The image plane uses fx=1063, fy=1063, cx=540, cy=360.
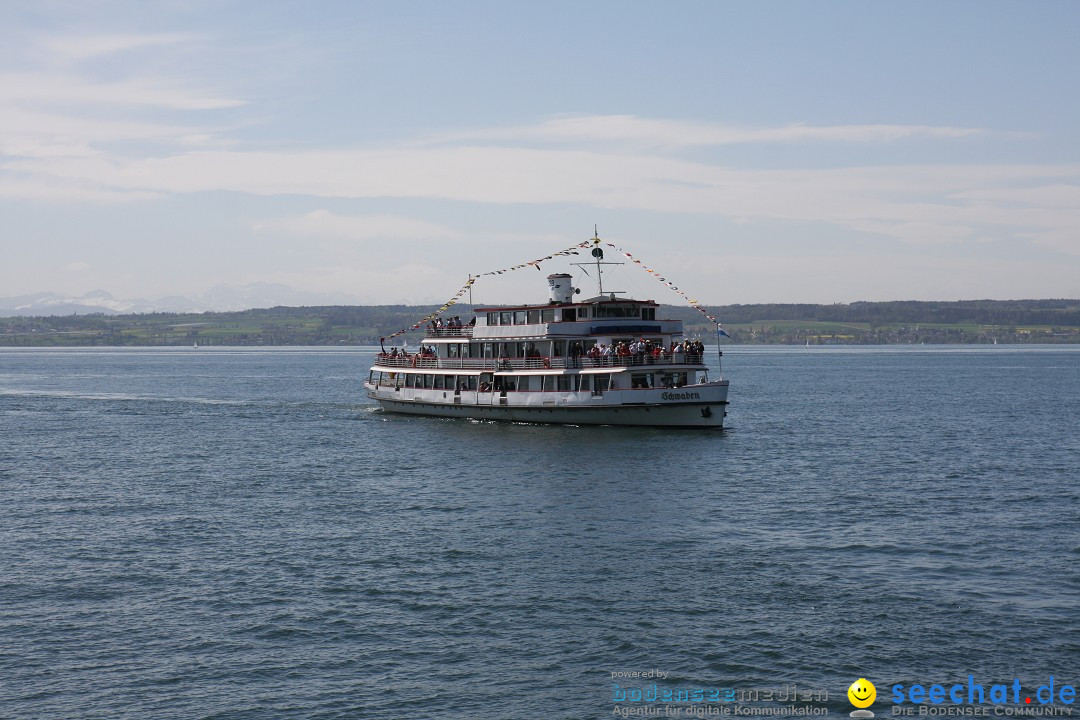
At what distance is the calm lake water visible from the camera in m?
23.1

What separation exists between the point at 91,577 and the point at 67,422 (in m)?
56.8

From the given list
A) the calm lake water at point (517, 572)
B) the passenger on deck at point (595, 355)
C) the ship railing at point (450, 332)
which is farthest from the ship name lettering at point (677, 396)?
the ship railing at point (450, 332)

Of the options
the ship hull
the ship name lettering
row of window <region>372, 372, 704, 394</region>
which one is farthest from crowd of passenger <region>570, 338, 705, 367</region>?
the ship name lettering

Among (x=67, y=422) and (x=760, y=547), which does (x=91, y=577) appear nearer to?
(x=760, y=547)

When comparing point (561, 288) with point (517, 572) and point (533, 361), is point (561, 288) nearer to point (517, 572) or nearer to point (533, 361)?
point (533, 361)

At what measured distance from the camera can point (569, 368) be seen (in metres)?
69.9

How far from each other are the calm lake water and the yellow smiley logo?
262mm

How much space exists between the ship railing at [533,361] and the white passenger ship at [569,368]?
7 cm

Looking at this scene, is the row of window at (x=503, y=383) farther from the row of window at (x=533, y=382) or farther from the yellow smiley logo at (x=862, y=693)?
the yellow smiley logo at (x=862, y=693)

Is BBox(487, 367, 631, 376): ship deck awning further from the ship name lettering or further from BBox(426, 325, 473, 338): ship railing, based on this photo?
BBox(426, 325, 473, 338): ship railing

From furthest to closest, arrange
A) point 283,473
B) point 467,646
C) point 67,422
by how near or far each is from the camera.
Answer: point 67,422 → point 283,473 → point 467,646

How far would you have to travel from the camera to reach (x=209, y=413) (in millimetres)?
91062

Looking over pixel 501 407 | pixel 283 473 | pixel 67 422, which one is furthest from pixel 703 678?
pixel 67 422

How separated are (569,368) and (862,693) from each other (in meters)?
48.7
